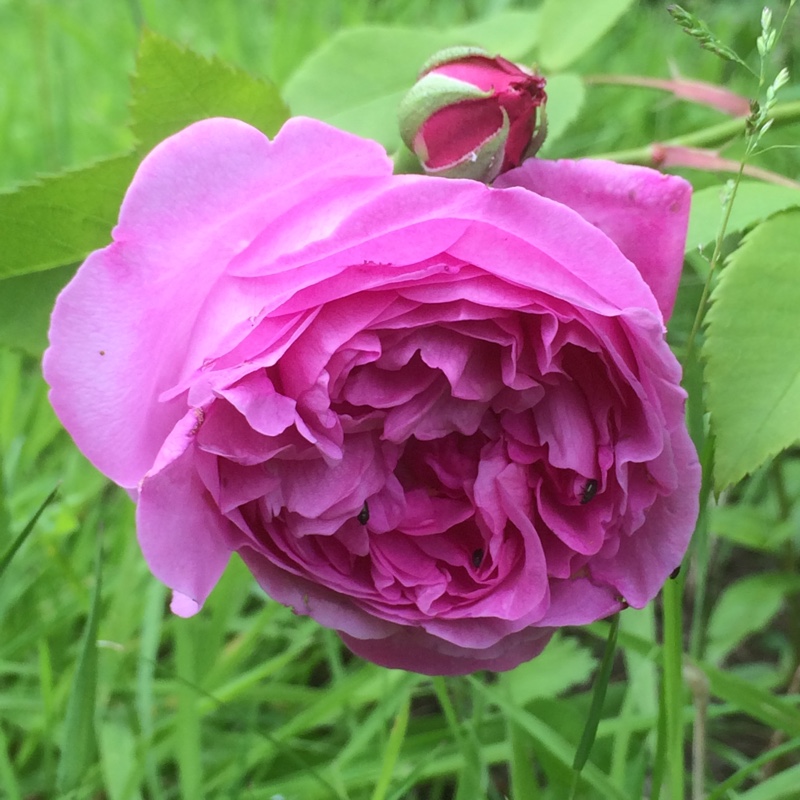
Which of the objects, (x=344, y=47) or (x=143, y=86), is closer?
(x=143, y=86)

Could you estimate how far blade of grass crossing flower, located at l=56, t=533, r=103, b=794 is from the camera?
484 millimetres

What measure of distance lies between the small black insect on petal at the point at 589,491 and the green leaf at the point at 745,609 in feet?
1.31

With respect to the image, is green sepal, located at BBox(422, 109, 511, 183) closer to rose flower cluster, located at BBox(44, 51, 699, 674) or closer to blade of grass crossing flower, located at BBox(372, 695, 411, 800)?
rose flower cluster, located at BBox(44, 51, 699, 674)

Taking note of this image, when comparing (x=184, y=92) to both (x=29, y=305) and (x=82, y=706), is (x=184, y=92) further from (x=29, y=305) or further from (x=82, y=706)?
(x=82, y=706)

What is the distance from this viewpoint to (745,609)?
809 mm

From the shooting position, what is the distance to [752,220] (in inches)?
21.6

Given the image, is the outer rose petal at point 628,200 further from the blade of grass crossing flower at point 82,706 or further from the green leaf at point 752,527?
the green leaf at point 752,527

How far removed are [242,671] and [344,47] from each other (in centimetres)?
58

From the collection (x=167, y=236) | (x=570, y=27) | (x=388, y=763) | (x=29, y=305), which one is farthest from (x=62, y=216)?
(x=570, y=27)

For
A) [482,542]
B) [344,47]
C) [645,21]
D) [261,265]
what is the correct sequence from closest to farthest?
[261,265] < [482,542] < [344,47] < [645,21]

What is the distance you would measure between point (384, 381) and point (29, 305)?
0.26 m

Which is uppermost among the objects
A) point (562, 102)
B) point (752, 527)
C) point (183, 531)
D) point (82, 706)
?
point (562, 102)

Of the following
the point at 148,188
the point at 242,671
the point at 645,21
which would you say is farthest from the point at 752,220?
the point at 645,21

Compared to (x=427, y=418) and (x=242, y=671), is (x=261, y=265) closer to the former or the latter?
(x=427, y=418)
